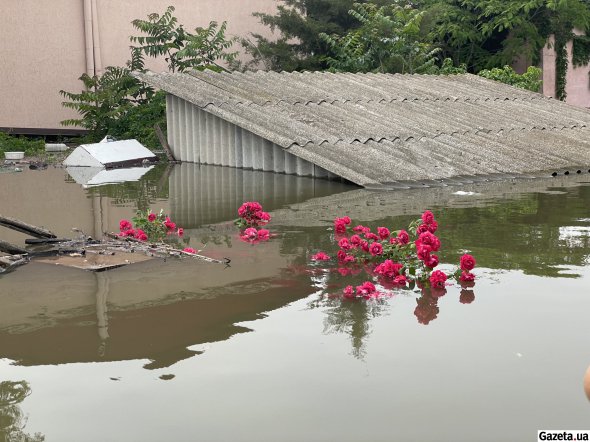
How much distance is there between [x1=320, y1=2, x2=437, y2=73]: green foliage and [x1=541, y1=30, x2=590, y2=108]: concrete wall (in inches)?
246

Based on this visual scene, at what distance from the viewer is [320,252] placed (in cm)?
725

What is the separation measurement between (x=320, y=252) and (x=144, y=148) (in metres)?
10.3

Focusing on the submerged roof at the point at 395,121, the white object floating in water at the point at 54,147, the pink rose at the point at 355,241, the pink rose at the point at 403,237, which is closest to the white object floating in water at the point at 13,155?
the white object floating in water at the point at 54,147

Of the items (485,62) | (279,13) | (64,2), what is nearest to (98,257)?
(64,2)

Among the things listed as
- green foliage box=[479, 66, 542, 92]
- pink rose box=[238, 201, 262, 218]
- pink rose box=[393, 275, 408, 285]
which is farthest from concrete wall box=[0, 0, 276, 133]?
pink rose box=[393, 275, 408, 285]

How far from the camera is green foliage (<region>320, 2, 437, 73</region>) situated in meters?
22.2

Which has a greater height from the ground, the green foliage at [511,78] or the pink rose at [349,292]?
the green foliage at [511,78]

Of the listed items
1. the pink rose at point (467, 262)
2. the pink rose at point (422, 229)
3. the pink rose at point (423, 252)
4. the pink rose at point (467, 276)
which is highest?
the pink rose at point (422, 229)

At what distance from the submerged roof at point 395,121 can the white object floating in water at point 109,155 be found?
1.49 meters

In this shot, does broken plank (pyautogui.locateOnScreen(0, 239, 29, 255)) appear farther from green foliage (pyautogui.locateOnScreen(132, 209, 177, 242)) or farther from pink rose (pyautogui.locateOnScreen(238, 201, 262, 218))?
pink rose (pyautogui.locateOnScreen(238, 201, 262, 218))

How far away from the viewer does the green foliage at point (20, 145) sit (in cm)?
1792

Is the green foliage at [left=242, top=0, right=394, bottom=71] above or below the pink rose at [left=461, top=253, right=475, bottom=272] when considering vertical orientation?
above

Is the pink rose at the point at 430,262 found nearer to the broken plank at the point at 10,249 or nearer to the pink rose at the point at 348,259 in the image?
the pink rose at the point at 348,259

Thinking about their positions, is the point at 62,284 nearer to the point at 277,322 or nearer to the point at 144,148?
the point at 277,322
